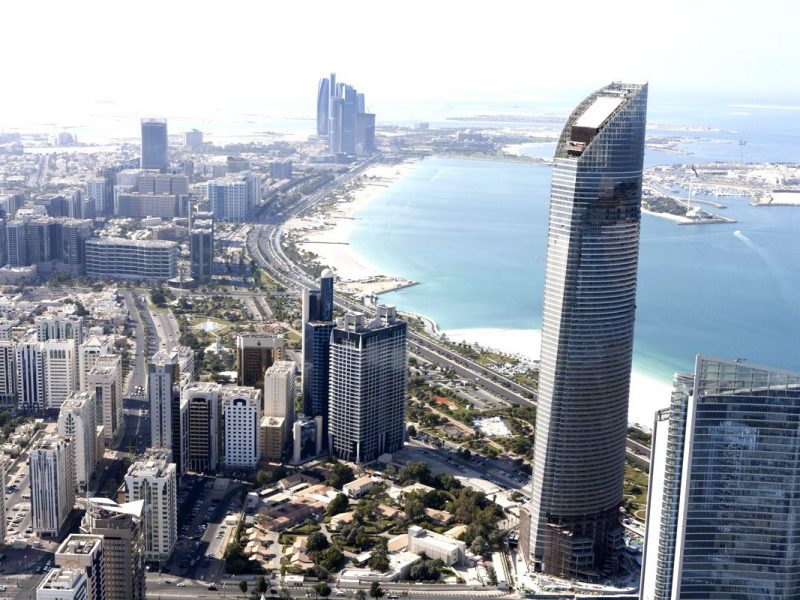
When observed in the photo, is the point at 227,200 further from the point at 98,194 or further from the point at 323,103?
the point at 323,103

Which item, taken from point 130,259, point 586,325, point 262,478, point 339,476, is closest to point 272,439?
point 262,478

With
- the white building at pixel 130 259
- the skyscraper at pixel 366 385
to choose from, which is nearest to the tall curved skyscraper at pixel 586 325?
the skyscraper at pixel 366 385

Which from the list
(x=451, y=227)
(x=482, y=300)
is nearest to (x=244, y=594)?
(x=482, y=300)

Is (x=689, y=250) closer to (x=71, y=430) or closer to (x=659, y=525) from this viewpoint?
(x=71, y=430)

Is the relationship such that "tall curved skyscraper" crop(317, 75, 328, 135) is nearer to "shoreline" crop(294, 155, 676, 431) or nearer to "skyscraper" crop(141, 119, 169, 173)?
"shoreline" crop(294, 155, 676, 431)

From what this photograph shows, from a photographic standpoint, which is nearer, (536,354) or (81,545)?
(81,545)

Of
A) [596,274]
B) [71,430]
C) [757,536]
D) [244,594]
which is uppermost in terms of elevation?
[596,274]

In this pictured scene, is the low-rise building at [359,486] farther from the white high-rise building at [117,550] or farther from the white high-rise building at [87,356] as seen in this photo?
the white high-rise building at [87,356]
